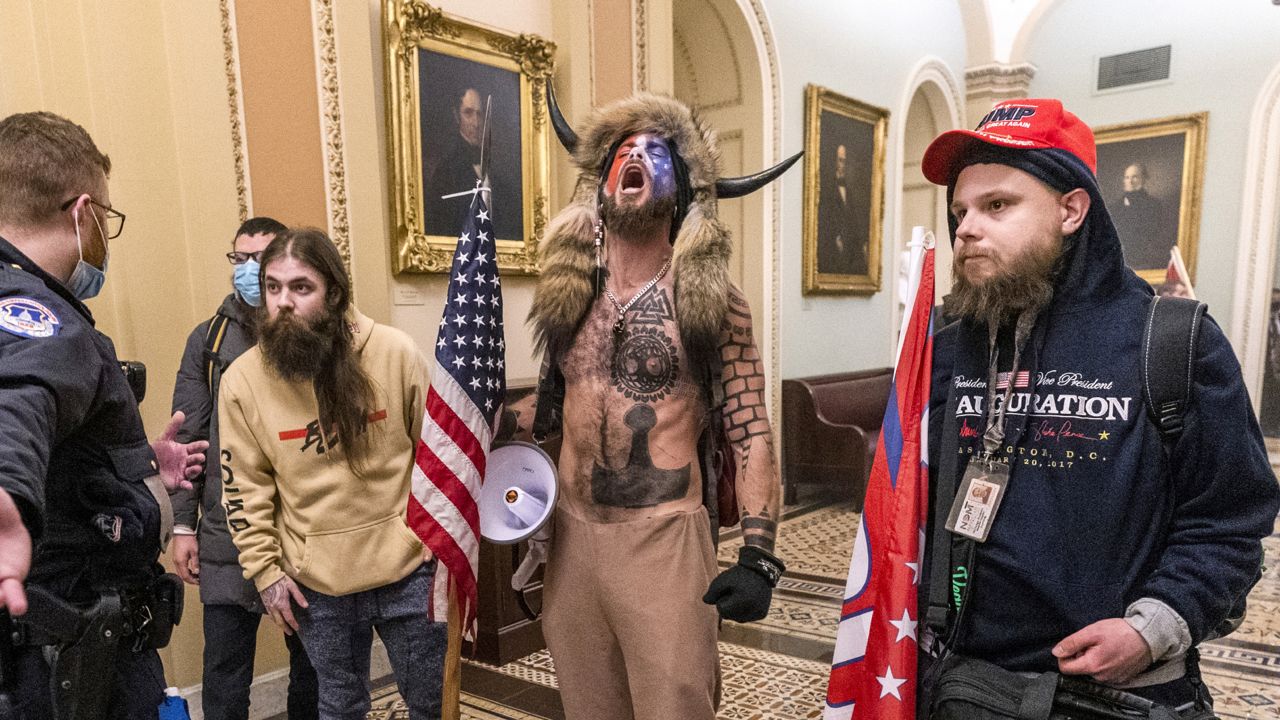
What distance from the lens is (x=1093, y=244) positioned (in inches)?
59.7

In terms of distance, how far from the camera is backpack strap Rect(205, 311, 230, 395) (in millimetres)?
2752

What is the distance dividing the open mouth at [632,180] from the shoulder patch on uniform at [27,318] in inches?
49.8

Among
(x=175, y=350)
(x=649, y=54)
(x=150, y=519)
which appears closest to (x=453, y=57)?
(x=649, y=54)

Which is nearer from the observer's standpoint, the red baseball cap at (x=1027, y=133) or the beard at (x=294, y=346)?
the red baseball cap at (x=1027, y=133)

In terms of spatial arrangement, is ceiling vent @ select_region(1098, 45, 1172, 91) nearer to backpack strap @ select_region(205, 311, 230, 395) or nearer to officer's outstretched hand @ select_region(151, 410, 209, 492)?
backpack strap @ select_region(205, 311, 230, 395)

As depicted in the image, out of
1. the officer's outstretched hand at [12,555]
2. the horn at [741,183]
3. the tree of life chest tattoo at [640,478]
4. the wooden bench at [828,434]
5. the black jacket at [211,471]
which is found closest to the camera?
the officer's outstretched hand at [12,555]

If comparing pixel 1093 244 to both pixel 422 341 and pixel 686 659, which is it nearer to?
pixel 686 659

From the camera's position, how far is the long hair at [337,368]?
234 cm

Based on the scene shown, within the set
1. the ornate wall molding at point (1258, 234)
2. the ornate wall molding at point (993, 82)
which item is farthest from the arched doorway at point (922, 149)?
the ornate wall molding at point (1258, 234)

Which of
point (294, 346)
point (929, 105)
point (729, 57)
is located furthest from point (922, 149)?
point (294, 346)

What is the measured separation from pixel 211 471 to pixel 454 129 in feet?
8.14

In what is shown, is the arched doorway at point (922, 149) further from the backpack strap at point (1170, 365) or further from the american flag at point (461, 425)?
the backpack strap at point (1170, 365)

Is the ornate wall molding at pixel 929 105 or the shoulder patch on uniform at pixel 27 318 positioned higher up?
the ornate wall molding at pixel 929 105

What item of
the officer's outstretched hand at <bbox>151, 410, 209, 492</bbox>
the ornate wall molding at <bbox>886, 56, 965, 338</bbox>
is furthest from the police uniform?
the ornate wall molding at <bbox>886, 56, 965, 338</bbox>
